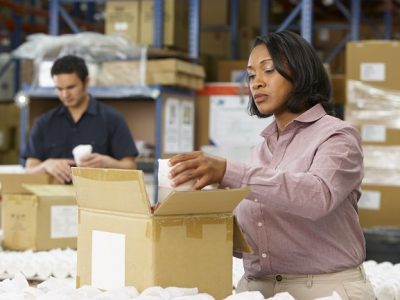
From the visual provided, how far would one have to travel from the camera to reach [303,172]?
6.73 feet

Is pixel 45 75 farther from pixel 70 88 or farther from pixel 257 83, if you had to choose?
pixel 257 83

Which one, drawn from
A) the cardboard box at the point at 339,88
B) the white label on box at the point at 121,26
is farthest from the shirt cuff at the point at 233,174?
the white label on box at the point at 121,26

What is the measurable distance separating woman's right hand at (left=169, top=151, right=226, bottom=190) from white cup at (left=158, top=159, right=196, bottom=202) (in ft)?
0.04

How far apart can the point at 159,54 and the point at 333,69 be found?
4.01 metres

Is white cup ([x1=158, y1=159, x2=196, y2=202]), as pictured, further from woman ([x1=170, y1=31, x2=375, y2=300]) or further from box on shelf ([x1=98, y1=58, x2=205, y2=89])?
box on shelf ([x1=98, y1=58, x2=205, y2=89])

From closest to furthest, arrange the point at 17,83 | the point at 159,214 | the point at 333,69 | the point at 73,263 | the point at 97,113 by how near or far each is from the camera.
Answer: the point at 159,214 → the point at 73,263 → the point at 97,113 → the point at 333,69 → the point at 17,83

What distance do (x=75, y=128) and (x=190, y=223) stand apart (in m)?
2.72

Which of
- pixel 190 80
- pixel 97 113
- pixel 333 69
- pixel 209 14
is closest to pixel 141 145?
pixel 190 80

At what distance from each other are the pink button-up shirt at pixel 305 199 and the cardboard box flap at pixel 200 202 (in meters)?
0.03

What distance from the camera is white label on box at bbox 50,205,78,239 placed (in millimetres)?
4086

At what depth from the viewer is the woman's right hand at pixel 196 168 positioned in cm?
184

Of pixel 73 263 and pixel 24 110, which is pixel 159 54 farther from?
pixel 73 263

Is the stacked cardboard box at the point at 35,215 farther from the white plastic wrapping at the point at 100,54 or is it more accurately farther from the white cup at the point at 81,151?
the white plastic wrapping at the point at 100,54

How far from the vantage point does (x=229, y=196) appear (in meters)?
1.97
